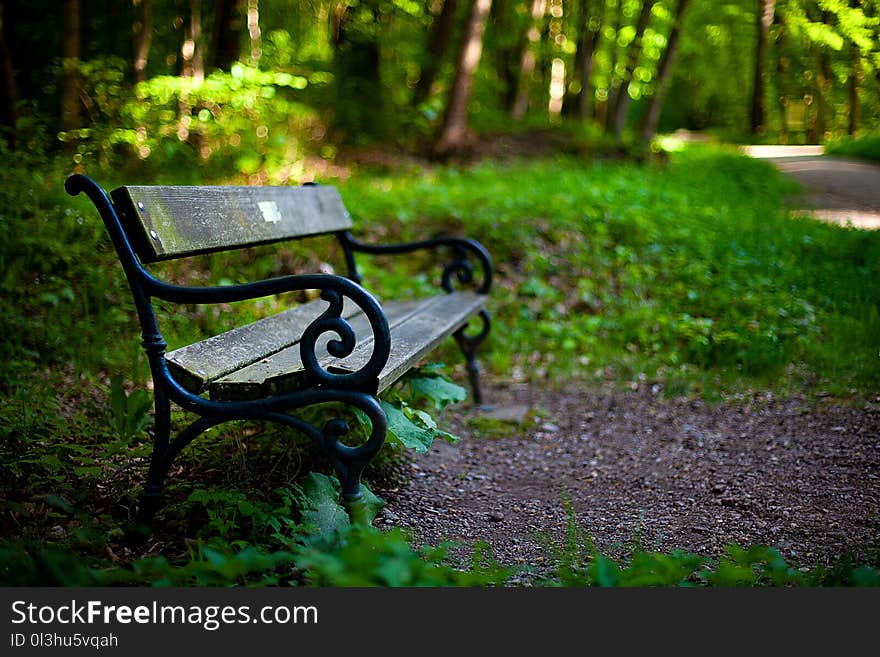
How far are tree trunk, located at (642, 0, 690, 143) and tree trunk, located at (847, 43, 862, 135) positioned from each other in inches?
264

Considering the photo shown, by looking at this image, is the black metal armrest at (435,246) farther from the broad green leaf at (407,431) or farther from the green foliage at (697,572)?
the green foliage at (697,572)

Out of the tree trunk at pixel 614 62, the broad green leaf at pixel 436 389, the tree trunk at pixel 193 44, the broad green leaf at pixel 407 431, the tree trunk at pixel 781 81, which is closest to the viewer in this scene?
the broad green leaf at pixel 407 431

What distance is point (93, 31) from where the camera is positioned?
788 centimetres

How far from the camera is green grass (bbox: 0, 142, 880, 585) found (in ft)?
7.95

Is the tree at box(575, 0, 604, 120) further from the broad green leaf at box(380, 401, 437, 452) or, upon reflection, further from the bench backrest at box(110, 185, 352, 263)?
the broad green leaf at box(380, 401, 437, 452)

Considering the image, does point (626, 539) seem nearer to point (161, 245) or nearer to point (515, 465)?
point (515, 465)

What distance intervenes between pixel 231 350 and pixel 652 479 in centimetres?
194

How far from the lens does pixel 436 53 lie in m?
11.4

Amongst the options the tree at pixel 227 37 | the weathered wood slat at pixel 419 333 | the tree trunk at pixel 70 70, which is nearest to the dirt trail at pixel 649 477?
the weathered wood slat at pixel 419 333

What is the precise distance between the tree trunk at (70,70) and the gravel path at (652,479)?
4.10 metres

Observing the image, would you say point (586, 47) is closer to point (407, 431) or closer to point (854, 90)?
point (854, 90)

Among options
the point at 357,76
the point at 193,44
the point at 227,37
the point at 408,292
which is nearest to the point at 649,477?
the point at 408,292

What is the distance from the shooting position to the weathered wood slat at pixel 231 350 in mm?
2468

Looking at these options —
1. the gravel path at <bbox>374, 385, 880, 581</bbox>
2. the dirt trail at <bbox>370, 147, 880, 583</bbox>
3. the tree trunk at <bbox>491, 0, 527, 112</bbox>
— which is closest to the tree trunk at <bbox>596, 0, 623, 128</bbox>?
the tree trunk at <bbox>491, 0, 527, 112</bbox>
